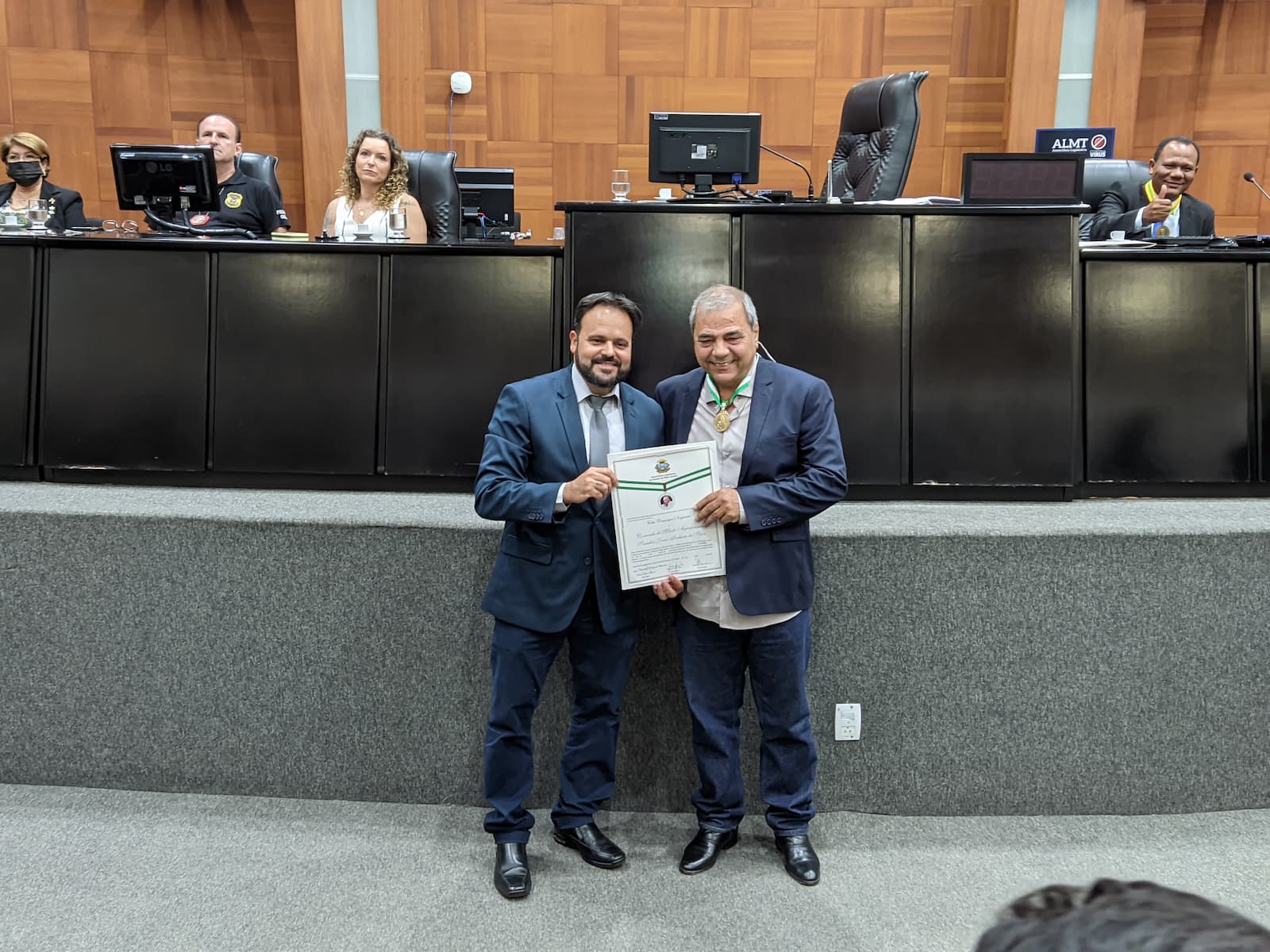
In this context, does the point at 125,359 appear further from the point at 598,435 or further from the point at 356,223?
the point at 598,435

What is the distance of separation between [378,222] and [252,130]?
12.9ft

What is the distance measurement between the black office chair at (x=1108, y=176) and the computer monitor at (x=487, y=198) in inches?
108

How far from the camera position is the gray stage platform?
289 centimetres

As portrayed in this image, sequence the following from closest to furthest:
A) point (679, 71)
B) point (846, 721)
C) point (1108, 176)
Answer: point (846, 721)
point (1108, 176)
point (679, 71)

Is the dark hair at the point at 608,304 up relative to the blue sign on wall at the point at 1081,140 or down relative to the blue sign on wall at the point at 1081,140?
down

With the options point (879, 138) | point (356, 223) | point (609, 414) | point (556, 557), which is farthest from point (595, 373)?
point (879, 138)

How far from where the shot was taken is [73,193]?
5172 millimetres

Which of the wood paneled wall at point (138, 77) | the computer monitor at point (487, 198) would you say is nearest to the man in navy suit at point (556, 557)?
the computer monitor at point (487, 198)

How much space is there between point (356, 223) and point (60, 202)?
2.04 meters

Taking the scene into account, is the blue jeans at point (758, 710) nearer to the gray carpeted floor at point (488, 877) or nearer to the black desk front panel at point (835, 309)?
the gray carpeted floor at point (488, 877)

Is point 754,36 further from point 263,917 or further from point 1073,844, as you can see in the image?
point 263,917

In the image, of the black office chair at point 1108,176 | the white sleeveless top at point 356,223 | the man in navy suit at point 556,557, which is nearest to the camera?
the man in navy suit at point 556,557

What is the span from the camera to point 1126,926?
497 millimetres

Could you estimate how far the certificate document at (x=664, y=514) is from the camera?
2.44m
